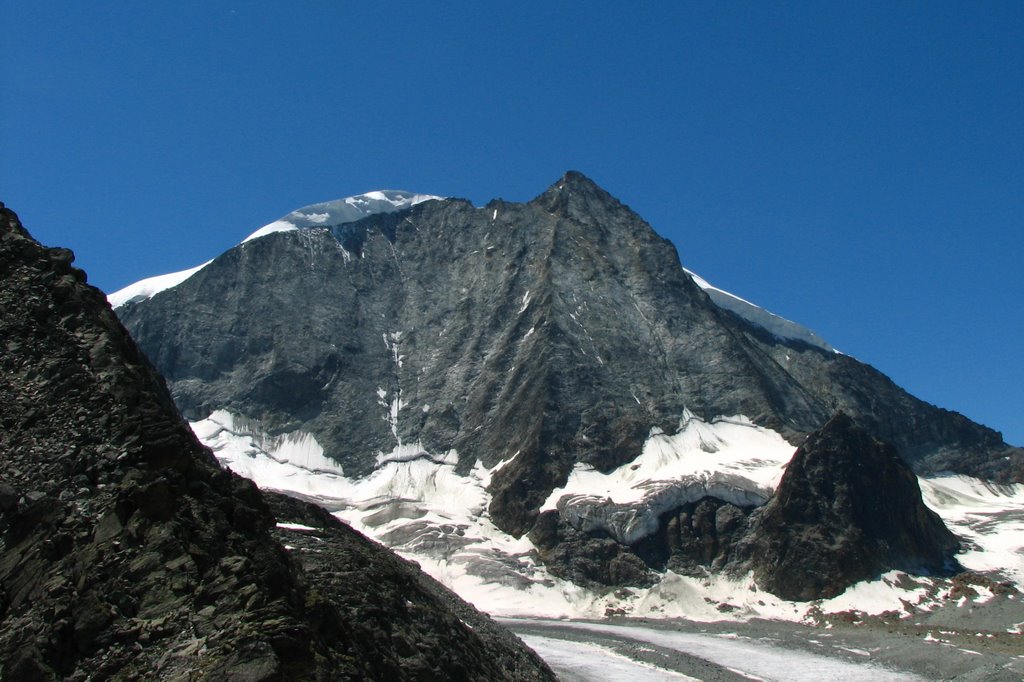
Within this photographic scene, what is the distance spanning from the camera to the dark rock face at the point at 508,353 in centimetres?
14275

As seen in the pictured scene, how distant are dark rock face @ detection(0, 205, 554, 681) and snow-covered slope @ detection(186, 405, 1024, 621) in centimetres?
7887

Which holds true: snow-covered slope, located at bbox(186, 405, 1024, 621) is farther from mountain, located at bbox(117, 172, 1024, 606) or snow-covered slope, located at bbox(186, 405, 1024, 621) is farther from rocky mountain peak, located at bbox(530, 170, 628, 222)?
rocky mountain peak, located at bbox(530, 170, 628, 222)

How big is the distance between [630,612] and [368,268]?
373ft

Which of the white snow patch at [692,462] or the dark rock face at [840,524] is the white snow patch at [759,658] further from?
the white snow patch at [692,462]

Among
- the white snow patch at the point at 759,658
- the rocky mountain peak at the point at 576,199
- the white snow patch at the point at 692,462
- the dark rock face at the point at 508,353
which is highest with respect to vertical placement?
the rocky mountain peak at the point at 576,199

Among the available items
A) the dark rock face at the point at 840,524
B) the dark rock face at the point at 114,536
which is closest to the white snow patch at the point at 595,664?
the dark rock face at the point at 114,536

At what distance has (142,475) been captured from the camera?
672 inches

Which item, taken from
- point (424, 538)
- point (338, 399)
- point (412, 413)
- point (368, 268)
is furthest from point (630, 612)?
point (368, 268)

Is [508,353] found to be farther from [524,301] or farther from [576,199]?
[576,199]

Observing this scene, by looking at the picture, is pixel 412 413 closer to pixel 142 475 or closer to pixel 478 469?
pixel 478 469

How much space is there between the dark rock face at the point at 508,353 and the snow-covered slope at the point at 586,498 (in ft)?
11.7

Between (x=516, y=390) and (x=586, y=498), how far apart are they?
111 ft

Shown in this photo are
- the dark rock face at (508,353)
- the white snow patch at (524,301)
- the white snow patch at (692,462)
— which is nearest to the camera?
the white snow patch at (692,462)

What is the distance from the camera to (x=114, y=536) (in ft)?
53.5
